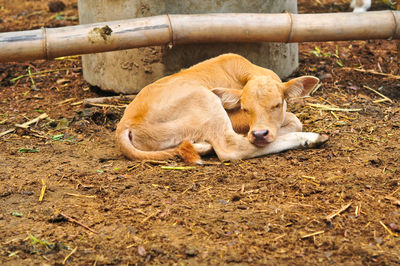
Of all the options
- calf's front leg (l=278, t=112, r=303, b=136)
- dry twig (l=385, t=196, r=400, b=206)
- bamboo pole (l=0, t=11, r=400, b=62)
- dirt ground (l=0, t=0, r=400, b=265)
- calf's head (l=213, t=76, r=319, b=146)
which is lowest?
dirt ground (l=0, t=0, r=400, b=265)

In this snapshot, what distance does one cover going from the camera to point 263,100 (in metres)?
5.18

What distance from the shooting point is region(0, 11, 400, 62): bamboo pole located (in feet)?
19.8

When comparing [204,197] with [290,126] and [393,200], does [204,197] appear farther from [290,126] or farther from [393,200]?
[290,126]

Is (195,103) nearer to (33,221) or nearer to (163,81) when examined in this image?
(163,81)

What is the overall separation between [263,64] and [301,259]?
13.1 ft

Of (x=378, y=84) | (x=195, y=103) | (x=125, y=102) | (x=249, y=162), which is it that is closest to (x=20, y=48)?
(x=125, y=102)

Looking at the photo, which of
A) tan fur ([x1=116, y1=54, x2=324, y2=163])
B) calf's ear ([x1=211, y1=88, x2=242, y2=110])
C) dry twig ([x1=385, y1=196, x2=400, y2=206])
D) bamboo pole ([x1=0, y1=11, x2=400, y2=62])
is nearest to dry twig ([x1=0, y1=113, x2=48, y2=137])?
bamboo pole ([x1=0, y1=11, x2=400, y2=62])

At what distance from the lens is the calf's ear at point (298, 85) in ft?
17.6

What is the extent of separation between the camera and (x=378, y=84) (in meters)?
7.19

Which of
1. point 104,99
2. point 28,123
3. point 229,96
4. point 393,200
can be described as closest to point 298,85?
point 229,96

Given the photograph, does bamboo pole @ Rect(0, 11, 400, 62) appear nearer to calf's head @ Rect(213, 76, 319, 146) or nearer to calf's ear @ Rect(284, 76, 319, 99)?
calf's head @ Rect(213, 76, 319, 146)

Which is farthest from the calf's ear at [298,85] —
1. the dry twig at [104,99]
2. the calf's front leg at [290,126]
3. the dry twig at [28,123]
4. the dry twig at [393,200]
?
the dry twig at [28,123]

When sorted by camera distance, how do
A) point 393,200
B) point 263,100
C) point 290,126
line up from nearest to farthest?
1. point 393,200
2. point 263,100
3. point 290,126

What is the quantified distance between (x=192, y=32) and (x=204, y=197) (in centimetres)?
264
